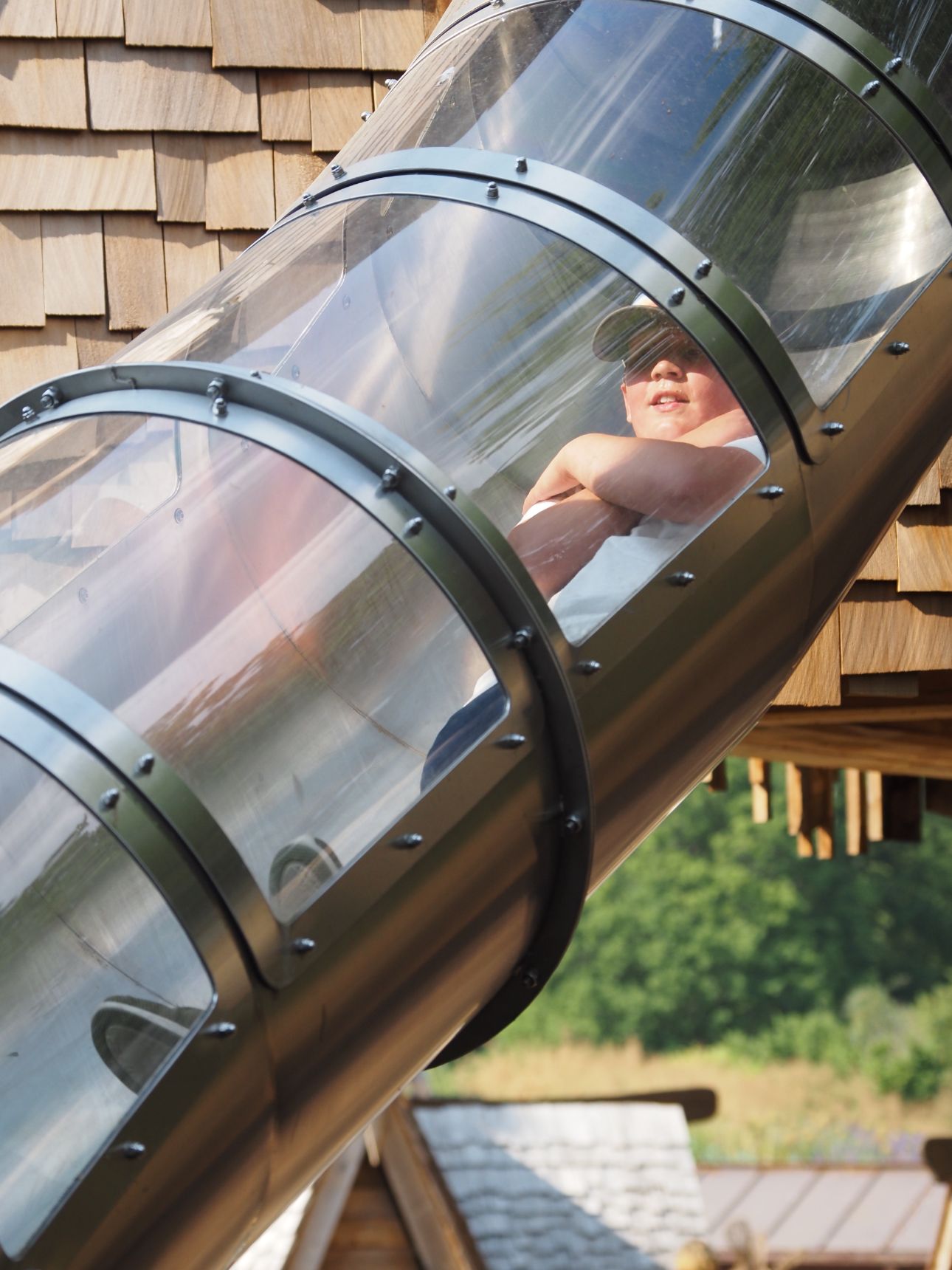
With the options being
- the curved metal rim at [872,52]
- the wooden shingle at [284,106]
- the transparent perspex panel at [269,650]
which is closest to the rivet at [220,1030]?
the transparent perspex panel at [269,650]

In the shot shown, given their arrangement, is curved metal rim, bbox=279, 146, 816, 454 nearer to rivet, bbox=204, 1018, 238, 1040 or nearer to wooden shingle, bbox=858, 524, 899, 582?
rivet, bbox=204, 1018, 238, 1040

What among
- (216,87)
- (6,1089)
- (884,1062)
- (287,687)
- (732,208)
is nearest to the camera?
(6,1089)

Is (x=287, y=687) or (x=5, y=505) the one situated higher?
(x=5, y=505)

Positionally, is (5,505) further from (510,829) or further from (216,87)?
(216,87)

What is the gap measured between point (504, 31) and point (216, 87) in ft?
4.96

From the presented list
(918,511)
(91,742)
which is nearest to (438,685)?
(91,742)

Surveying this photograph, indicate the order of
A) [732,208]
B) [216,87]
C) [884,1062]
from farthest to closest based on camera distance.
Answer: [884,1062]
[216,87]
[732,208]

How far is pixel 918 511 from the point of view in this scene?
3.20m

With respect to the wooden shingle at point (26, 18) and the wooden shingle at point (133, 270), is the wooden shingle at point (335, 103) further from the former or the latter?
the wooden shingle at point (26, 18)

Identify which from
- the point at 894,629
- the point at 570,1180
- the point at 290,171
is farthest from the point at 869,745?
the point at 570,1180

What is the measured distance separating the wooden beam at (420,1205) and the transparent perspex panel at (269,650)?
15.2 feet

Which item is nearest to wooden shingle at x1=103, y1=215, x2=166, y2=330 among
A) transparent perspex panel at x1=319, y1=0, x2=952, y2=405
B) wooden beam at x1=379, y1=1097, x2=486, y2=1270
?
transparent perspex panel at x1=319, y1=0, x2=952, y2=405

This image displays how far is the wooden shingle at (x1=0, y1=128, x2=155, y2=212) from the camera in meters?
3.09

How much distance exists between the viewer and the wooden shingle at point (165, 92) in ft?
10.2
